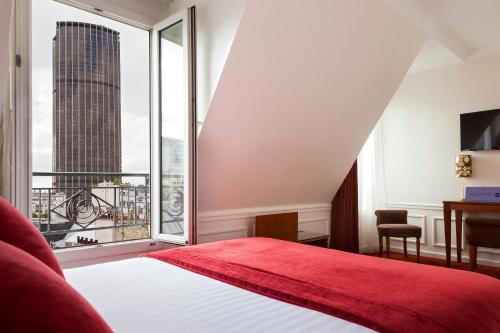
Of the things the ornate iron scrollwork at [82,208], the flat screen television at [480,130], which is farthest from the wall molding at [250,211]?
the flat screen television at [480,130]

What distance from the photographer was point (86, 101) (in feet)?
13.7

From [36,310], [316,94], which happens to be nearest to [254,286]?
[36,310]

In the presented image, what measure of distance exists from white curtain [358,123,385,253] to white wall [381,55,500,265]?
0.62 ft

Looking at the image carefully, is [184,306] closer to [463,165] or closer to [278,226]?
[278,226]

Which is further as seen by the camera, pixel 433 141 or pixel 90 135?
pixel 433 141

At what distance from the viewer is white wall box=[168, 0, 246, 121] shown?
7.65ft

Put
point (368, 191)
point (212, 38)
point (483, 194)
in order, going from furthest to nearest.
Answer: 1. point (368, 191)
2. point (483, 194)
3. point (212, 38)

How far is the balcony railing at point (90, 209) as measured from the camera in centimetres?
347

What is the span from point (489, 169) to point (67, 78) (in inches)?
194

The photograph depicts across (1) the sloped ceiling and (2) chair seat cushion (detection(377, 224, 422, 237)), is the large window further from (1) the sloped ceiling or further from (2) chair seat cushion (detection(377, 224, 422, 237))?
(2) chair seat cushion (detection(377, 224, 422, 237))

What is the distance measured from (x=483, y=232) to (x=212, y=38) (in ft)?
10.4

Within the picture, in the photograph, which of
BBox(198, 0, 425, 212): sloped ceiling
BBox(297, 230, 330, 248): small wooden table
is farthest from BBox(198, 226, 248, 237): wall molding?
BBox(297, 230, 330, 248): small wooden table

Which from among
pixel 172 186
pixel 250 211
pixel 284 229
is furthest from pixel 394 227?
pixel 172 186

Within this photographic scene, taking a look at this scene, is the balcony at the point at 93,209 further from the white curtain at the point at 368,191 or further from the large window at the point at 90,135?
the white curtain at the point at 368,191
